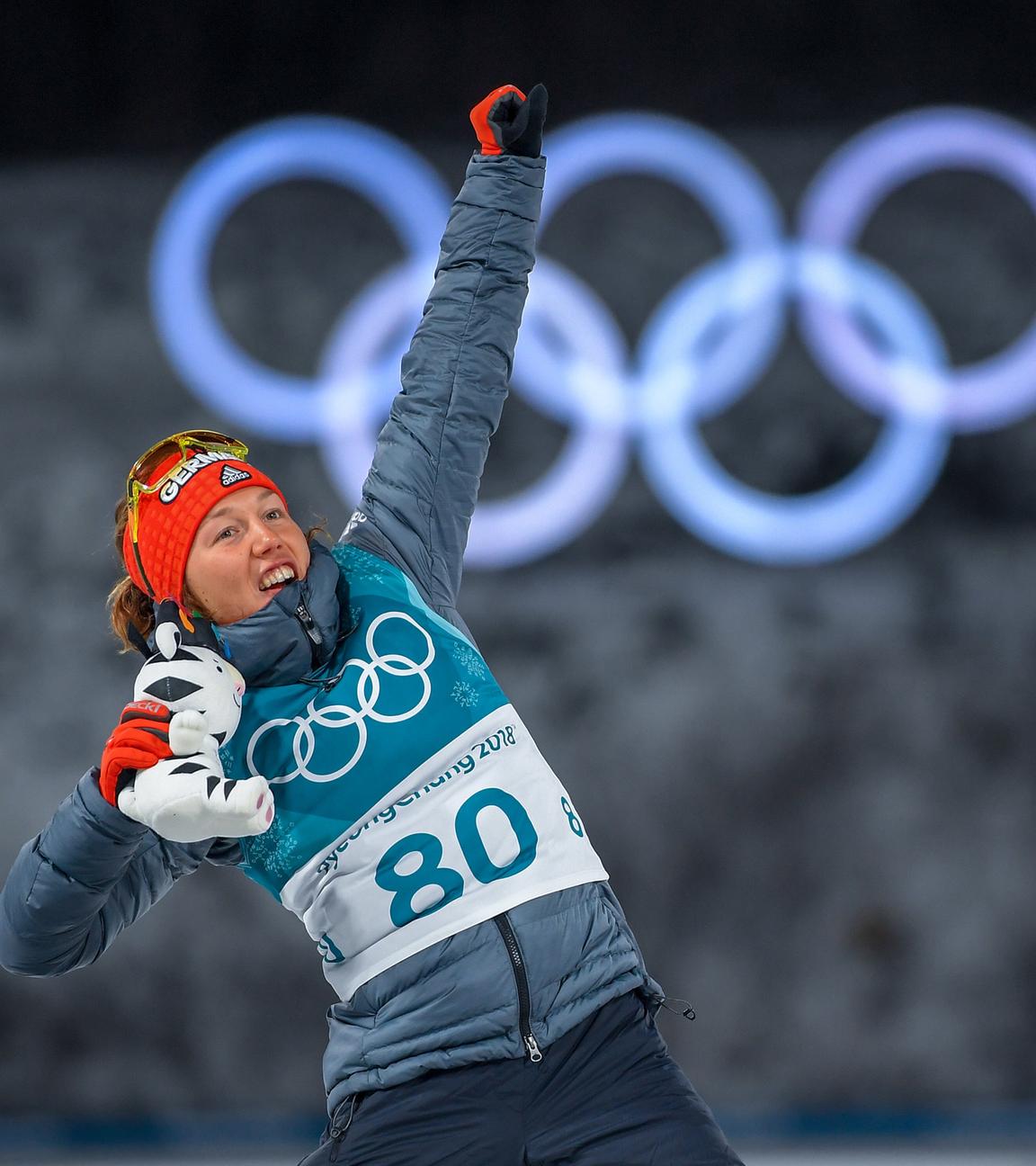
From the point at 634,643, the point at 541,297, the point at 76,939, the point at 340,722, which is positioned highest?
the point at 541,297

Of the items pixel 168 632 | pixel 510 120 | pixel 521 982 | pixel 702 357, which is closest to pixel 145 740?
pixel 168 632

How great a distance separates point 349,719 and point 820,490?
236 cm

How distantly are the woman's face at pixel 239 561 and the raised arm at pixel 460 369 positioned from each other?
146 mm

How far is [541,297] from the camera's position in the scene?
3.74 metres

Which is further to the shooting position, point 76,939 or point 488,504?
point 488,504

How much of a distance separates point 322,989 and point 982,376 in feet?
7.59

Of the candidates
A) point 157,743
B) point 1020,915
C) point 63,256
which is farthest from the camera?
point 63,256

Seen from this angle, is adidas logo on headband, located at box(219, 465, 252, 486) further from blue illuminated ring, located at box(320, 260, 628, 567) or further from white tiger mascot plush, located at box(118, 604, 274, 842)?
blue illuminated ring, located at box(320, 260, 628, 567)

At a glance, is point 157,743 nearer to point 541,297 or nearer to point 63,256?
point 541,297

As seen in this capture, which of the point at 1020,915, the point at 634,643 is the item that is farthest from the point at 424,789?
the point at 1020,915

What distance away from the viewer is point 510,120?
1912 mm

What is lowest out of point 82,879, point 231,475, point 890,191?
point 82,879

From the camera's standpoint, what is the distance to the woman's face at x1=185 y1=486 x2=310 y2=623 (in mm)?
1617

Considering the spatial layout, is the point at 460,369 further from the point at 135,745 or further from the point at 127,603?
the point at 135,745
